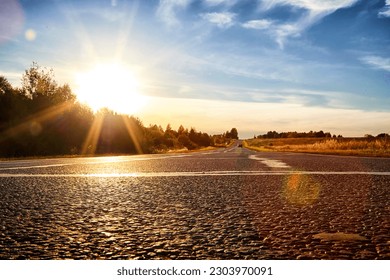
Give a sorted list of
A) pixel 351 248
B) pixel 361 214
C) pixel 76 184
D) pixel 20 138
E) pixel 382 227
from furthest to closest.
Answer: pixel 20 138
pixel 76 184
pixel 361 214
pixel 382 227
pixel 351 248

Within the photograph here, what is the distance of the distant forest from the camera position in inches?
1560

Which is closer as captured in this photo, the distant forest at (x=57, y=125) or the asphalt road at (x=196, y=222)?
the asphalt road at (x=196, y=222)

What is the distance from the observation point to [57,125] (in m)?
44.0

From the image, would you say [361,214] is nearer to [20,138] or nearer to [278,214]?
[278,214]

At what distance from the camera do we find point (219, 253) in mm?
2795

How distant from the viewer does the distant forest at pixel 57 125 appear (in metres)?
39.6

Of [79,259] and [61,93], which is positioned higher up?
[61,93]

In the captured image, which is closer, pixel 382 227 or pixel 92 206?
pixel 382 227

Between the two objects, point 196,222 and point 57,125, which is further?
point 57,125

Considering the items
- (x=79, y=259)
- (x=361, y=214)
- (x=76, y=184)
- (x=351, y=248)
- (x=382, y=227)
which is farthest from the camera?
(x=76, y=184)

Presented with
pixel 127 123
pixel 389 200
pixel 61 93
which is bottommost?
pixel 389 200

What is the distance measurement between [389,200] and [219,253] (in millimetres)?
3580

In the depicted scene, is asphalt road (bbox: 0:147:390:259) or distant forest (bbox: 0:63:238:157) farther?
distant forest (bbox: 0:63:238:157)

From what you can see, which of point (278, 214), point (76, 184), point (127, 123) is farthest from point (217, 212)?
point (127, 123)
